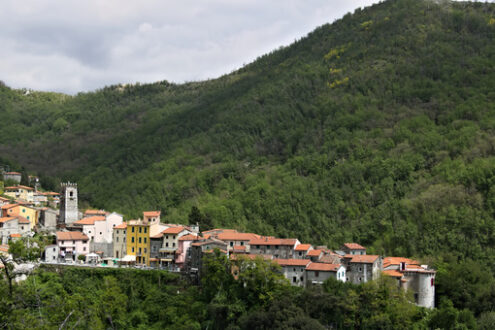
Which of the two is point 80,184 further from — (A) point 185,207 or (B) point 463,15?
(B) point 463,15

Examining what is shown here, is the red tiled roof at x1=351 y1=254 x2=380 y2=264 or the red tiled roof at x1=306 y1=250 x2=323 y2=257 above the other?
the red tiled roof at x1=306 y1=250 x2=323 y2=257

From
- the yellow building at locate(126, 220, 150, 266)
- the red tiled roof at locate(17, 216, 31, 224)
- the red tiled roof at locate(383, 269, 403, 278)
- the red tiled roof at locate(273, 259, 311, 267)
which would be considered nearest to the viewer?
the red tiled roof at locate(273, 259, 311, 267)

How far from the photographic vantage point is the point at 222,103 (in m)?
169

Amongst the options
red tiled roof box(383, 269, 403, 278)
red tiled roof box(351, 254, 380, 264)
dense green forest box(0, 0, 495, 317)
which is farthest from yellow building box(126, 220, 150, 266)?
red tiled roof box(383, 269, 403, 278)

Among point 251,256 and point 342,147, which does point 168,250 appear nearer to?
point 251,256

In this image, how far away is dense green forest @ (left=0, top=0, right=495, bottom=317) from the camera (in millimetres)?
82562

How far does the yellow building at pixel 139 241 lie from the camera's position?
7269 centimetres

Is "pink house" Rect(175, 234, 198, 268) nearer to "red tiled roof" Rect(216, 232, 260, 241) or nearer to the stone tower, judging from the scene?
"red tiled roof" Rect(216, 232, 260, 241)

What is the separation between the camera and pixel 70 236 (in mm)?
73625

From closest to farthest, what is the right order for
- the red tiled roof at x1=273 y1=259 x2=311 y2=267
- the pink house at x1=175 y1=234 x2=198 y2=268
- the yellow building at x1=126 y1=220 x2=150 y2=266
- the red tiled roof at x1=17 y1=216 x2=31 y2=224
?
the red tiled roof at x1=273 y1=259 x2=311 y2=267, the pink house at x1=175 y1=234 x2=198 y2=268, the yellow building at x1=126 y1=220 x2=150 y2=266, the red tiled roof at x1=17 y1=216 x2=31 y2=224

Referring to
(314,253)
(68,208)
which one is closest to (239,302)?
(314,253)

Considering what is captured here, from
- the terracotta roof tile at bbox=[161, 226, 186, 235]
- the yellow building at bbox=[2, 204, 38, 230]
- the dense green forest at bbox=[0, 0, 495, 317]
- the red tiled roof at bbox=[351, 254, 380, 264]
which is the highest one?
the dense green forest at bbox=[0, 0, 495, 317]

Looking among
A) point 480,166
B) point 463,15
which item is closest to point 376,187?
point 480,166

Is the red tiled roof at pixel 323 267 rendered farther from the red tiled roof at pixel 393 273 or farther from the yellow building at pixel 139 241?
the yellow building at pixel 139 241
